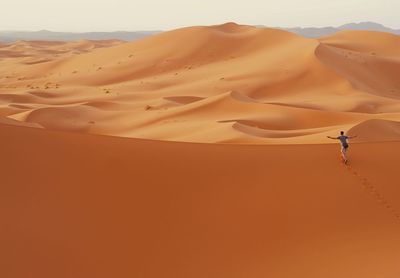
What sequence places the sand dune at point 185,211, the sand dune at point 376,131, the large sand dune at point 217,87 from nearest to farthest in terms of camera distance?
the sand dune at point 185,211
the sand dune at point 376,131
the large sand dune at point 217,87

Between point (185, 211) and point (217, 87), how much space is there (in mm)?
18951

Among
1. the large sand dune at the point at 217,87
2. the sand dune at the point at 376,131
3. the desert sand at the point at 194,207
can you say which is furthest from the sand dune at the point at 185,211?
the sand dune at the point at 376,131

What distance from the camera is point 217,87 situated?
2442 cm

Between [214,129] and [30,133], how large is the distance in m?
Answer: 6.49

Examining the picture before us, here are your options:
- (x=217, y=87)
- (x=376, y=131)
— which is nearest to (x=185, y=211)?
(x=376, y=131)

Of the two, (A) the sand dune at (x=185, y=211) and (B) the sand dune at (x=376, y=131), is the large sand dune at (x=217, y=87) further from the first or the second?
(A) the sand dune at (x=185, y=211)

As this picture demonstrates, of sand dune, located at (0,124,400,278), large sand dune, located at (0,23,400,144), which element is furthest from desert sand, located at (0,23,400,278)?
large sand dune, located at (0,23,400,144)

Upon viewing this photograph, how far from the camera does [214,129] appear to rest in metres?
12.8

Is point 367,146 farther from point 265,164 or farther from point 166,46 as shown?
point 166,46

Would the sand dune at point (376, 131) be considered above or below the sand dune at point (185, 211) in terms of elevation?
above

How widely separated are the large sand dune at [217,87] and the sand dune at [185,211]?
11.0 feet

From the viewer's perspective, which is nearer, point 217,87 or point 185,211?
point 185,211

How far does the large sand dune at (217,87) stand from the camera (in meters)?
15.0

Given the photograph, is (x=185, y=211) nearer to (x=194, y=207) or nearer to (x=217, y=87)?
(x=194, y=207)
